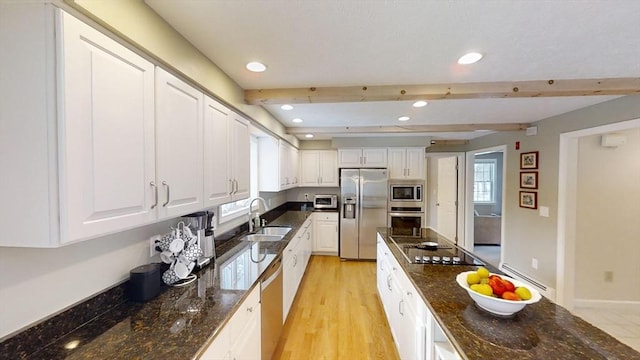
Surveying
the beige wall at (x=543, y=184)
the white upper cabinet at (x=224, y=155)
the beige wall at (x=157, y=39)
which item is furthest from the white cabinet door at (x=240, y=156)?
the beige wall at (x=543, y=184)

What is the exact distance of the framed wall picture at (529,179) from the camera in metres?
3.61

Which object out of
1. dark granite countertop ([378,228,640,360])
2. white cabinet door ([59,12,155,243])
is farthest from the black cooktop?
white cabinet door ([59,12,155,243])

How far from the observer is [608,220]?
3176 mm

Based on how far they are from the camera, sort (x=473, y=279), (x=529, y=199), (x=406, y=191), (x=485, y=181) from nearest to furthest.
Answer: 1. (x=473, y=279)
2. (x=529, y=199)
3. (x=406, y=191)
4. (x=485, y=181)

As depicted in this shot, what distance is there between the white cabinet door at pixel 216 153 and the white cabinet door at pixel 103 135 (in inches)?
19.6

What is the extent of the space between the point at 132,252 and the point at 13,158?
75 centimetres

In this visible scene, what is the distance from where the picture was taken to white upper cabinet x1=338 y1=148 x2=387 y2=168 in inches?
191

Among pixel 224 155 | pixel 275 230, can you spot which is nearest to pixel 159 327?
pixel 224 155

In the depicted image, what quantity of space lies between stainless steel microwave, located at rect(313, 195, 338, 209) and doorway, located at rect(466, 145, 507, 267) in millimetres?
2735

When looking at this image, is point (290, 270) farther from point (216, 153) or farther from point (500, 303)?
point (500, 303)

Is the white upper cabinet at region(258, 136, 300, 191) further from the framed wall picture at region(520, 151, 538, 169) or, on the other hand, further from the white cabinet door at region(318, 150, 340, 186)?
the framed wall picture at region(520, 151, 538, 169)

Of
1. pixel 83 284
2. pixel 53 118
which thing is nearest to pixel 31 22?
pixel 53 118

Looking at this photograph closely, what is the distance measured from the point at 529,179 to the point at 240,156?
4045mm

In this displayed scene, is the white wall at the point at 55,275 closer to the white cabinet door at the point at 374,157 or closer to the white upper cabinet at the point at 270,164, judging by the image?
the white upper cabinet at the point at 270,164
